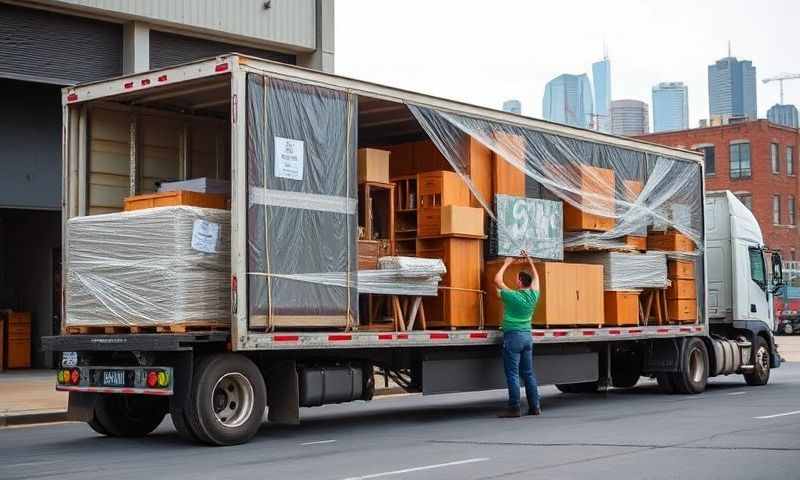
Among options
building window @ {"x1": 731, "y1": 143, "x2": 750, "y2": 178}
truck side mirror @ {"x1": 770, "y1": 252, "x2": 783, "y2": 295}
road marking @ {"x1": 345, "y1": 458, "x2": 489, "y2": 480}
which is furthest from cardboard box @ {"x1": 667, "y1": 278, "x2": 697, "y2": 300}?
building window @ {"x1": 731, "y1": 143, "x2": 750, "y2": 178}

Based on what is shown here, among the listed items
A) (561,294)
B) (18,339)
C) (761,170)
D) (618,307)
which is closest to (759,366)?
(618,307)

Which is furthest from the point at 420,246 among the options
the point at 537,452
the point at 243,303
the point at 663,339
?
the point at 663,339

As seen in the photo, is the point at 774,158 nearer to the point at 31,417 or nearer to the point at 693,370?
the point at 693,370

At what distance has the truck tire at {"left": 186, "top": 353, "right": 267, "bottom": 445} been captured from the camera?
11.2 m

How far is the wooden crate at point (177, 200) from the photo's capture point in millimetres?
12000

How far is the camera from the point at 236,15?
71.0 ft

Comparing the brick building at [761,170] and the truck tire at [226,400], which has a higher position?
the brick building at [761,170]

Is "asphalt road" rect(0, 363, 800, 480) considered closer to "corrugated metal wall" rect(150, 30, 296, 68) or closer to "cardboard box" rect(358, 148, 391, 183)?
"cardboard box" rect(358, 148, 391, 183)

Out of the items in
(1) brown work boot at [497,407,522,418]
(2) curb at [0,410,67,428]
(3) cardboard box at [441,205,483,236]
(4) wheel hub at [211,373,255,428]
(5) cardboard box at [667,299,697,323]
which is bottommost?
(2) curb at [0,410,67,428]

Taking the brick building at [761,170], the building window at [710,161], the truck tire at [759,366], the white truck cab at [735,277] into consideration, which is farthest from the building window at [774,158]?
the truck tire at [759,366]

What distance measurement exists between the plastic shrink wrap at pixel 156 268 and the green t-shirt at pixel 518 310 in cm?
396

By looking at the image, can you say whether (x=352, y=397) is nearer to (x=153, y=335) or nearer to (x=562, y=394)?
(x=153, y=335)

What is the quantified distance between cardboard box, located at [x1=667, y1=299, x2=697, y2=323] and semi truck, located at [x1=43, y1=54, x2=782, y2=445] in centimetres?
42

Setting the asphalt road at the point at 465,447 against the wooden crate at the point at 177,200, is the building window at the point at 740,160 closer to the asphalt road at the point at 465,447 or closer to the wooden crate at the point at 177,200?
the asphalt road at the point at 465,447
